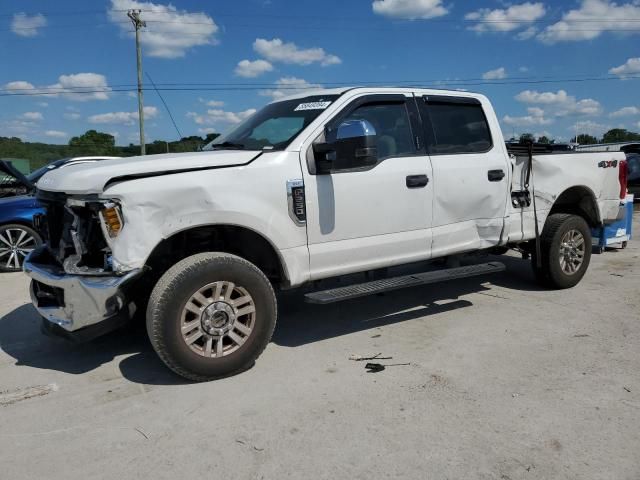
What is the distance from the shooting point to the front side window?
14.7 ft

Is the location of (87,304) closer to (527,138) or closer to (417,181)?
(417,181)

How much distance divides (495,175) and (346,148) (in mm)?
1850

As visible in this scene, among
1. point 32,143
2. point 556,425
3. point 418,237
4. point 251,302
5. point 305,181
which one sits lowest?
point 556,425

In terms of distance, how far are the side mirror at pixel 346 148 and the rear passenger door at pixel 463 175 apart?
3.05ft

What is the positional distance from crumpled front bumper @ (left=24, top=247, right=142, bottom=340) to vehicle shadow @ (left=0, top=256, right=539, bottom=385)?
1.70 feet

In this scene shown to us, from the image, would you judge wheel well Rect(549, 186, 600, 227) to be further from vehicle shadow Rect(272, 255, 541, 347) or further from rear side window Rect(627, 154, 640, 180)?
rear side window Rect(627, 154, 640, 180)

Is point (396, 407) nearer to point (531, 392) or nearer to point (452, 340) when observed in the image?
point (531, 392)

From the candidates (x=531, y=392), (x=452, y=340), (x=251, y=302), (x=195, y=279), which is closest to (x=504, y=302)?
(x=452, y=340)

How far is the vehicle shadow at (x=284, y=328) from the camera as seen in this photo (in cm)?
413

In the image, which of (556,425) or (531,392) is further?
(531,392)

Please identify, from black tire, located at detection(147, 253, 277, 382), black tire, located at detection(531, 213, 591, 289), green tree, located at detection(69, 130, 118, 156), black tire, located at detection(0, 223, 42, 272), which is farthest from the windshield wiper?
green tree, located at detection(69, 130, 118, 156)

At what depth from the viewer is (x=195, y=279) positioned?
353cm

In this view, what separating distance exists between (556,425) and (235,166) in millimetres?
2583

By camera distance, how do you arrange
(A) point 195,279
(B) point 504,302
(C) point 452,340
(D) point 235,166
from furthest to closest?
1. (B) point 504,302
2. (C) point 452,340
3. (D) point 235,166
4. (A) point 195,279
